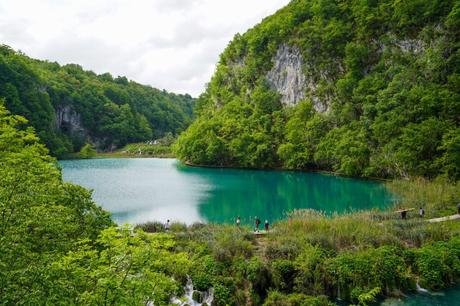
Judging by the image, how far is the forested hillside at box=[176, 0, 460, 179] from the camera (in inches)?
1810

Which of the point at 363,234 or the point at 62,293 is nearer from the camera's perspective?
the point at 62,293

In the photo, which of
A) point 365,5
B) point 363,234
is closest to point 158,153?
point 365,5

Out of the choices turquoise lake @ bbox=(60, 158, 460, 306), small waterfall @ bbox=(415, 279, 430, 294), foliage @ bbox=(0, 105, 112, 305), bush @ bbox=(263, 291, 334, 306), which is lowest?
small waterfall @ bbox=(415, 279, 430, 294)

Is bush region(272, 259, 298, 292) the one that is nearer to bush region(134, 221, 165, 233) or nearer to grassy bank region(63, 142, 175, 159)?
bush region(134, 221, 165, 233)

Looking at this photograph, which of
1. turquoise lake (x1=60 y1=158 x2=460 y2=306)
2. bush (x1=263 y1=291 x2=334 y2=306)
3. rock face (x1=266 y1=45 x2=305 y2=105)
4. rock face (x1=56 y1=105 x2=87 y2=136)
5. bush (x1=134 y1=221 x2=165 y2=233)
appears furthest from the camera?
rock face (x1=56 y1=105 x2=87 y2=136)

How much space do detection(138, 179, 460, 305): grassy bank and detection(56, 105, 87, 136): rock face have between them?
331ft

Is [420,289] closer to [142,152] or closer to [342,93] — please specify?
[342,93]

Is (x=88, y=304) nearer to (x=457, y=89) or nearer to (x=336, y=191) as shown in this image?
(x=336, y=191)

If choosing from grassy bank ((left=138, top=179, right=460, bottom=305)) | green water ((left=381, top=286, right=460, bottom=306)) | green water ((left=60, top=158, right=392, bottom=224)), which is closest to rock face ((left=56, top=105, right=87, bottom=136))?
green water ((left=60, top=158, right=392, bottom=224))

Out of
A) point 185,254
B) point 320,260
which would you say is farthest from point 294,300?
point 185,254

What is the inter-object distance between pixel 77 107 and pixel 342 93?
85571 millimetres

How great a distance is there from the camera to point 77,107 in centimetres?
11744

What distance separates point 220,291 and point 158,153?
101 metres

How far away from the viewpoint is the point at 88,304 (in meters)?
7.87
